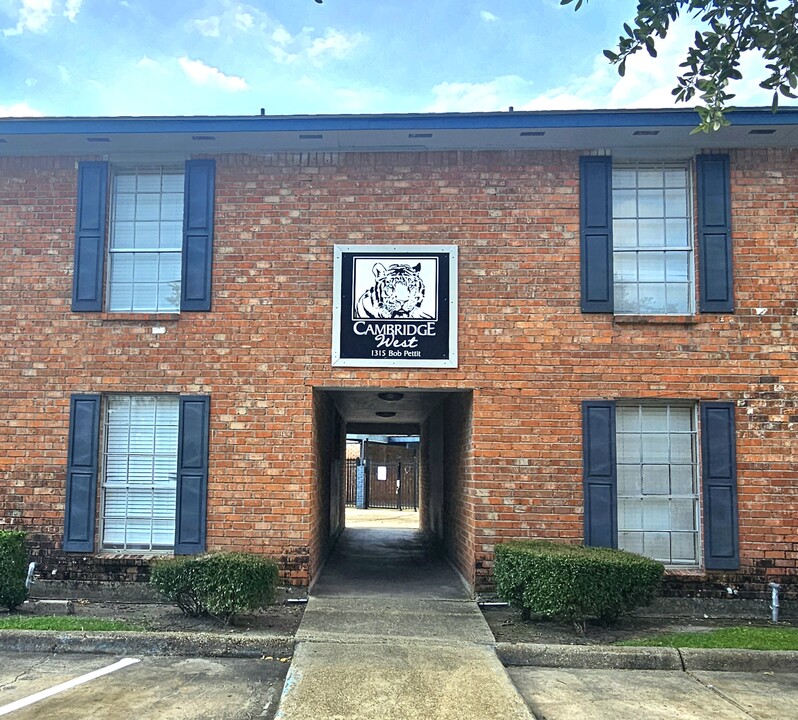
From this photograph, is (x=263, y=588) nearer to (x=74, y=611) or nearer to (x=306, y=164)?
(x=74, y=611)

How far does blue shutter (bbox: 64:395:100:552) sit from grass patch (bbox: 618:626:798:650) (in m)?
6.00

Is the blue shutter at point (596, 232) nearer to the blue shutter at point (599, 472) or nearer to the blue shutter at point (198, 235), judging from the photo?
the blue shutter at point (599, 472)

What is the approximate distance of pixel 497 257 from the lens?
840 centimetres

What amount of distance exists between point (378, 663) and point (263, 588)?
5.15 feet

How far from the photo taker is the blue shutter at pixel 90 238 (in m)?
8.41

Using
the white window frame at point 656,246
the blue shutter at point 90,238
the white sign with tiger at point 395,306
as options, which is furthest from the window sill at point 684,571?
the blue shutter at point 90,238

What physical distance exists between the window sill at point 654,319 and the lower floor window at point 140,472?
5.39m

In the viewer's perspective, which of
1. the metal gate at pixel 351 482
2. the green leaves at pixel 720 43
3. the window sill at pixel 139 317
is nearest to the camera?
the green leaves at pixel 720 43

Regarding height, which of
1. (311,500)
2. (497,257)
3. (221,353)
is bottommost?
(311,500)

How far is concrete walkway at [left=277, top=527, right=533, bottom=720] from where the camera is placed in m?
5.02

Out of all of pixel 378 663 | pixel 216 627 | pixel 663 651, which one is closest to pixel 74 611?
pixel 216 627

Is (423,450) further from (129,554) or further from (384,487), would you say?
(384,487)

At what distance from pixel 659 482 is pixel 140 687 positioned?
19.4 ft

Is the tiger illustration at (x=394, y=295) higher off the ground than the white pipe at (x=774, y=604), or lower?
higher
